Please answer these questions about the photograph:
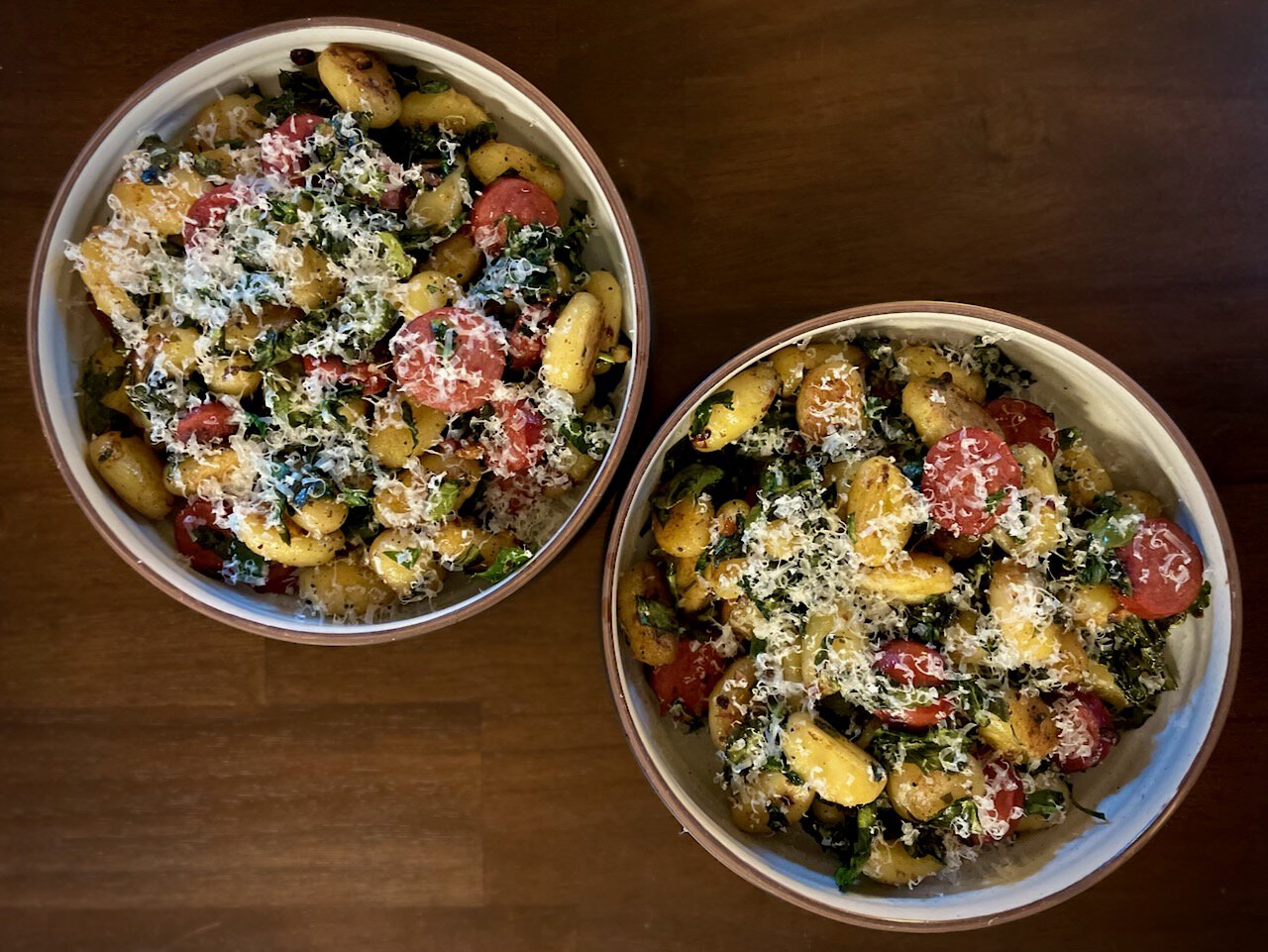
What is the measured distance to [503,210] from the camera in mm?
865

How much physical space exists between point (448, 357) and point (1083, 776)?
78 cm

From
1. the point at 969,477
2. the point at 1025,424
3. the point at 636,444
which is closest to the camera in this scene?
the point at 969,477

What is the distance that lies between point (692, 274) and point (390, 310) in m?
0.38

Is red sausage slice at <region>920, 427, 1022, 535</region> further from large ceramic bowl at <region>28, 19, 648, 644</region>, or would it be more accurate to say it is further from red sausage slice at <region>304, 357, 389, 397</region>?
red sausage slice at <region>304, 357, 389, 397</region>

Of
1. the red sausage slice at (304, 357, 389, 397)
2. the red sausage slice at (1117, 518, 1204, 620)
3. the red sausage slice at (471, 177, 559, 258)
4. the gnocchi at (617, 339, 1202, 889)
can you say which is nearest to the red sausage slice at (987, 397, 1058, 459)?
the gnocchi at (617, 339, 1202, 889)

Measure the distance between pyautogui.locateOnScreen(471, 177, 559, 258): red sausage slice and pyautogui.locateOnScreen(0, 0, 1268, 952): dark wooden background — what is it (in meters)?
0.23

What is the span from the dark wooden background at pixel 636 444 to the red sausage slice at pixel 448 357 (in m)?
0.31

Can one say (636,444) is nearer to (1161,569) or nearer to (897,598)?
(897,598)

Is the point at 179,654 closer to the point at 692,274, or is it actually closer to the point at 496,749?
the point at 496,749

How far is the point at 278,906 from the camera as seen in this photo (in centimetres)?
113

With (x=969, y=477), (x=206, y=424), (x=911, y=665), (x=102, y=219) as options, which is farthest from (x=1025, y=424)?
(x=102, y=219)

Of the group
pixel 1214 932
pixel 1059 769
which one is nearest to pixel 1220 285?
pixel 1059 769

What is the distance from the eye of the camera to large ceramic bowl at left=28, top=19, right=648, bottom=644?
851mm

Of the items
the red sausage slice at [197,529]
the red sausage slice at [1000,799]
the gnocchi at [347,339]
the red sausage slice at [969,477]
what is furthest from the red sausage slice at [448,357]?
the red sausage slice at [1000,799]
